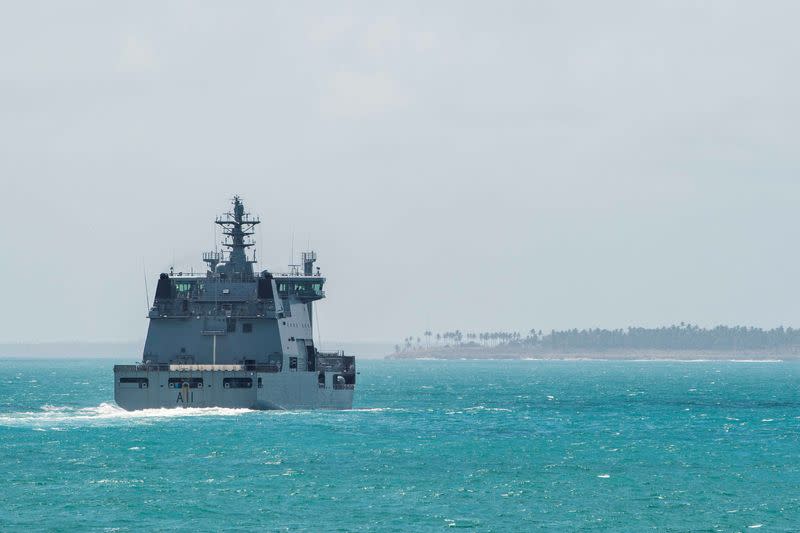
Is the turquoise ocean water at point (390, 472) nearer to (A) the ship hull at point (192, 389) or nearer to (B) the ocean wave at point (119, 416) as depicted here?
(B) the ocean wave at point (119, 416)

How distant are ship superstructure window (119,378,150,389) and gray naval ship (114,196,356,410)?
0.06m

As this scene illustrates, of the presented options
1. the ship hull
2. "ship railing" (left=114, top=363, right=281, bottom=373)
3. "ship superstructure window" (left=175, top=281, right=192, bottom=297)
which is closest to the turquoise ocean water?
the ship hull

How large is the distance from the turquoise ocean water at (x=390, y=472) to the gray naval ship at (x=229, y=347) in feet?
4.22

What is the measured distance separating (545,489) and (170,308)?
1512 inches

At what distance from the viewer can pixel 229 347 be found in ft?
263

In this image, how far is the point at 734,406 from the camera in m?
109

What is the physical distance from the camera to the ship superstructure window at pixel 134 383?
7594cm

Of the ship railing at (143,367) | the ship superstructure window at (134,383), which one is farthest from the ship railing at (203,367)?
the ship superstructure window at (134,383)

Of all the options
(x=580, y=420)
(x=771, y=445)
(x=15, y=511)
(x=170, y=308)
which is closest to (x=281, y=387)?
(x=170, y=308)

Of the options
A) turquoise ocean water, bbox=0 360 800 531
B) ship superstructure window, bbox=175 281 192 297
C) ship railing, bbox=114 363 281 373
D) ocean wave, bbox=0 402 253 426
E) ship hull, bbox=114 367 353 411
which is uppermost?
ship superstructure window, bbox=175 281 192 297

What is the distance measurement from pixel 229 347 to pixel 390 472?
29.9m

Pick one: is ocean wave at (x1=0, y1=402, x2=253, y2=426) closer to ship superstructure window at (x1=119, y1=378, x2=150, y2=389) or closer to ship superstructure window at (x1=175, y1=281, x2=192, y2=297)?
ship superstructure window at (x1=119, y1=378, x2=150, y2=389)

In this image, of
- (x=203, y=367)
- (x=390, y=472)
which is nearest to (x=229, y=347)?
(x=203, y=367)

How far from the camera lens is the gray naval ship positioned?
76375 millimetres
